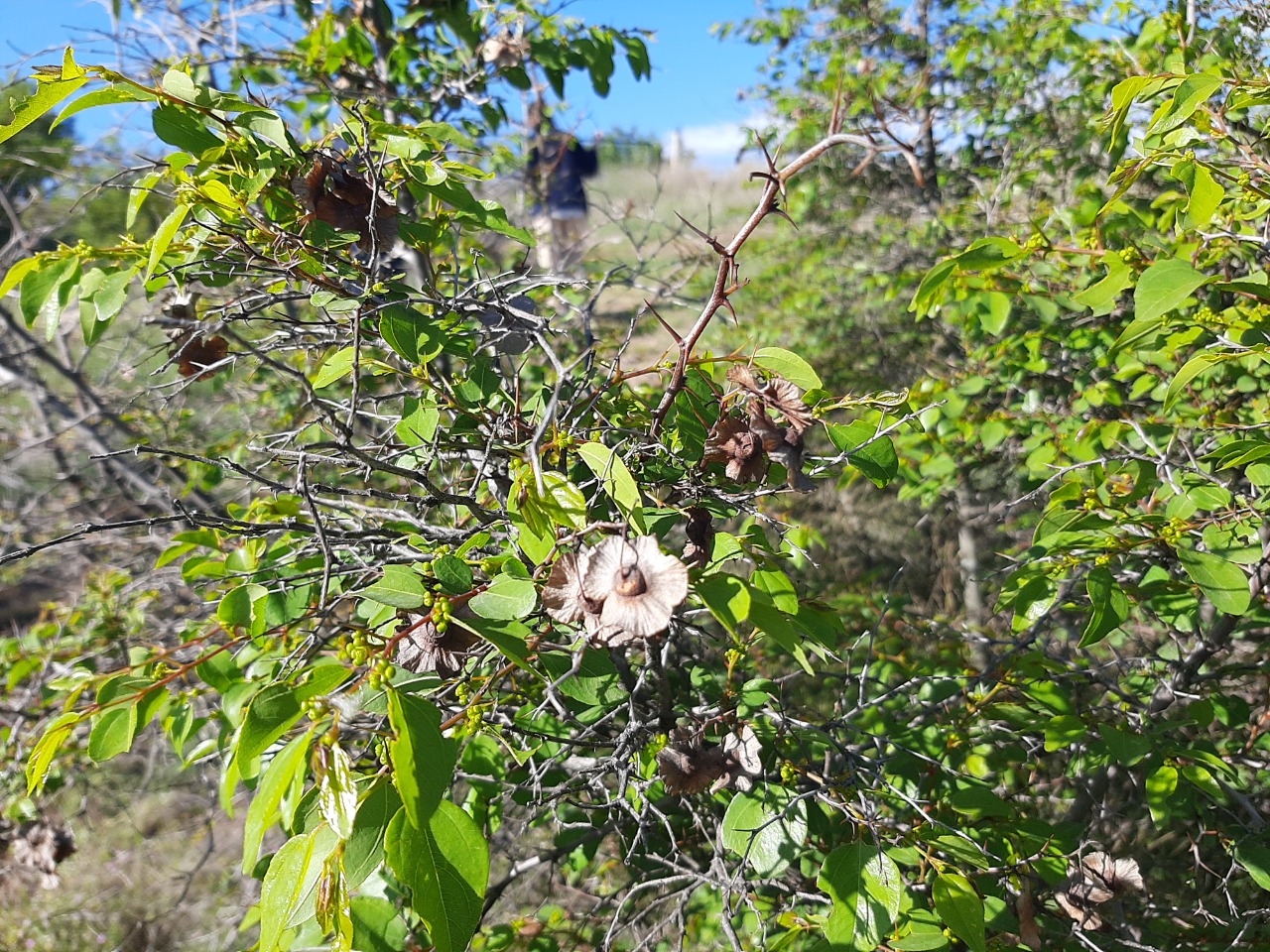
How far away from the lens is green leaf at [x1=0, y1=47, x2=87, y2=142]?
2.96ft

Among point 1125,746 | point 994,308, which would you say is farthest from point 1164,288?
point 1125,746

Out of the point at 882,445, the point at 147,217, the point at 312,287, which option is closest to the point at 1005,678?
the point at 882,445

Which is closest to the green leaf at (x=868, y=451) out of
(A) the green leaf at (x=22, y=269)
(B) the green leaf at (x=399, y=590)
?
(B) the green leaf at (x=399, y=590)

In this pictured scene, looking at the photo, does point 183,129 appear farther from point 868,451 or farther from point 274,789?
point 868,451

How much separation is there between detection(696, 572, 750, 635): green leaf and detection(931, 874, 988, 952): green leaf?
57cm

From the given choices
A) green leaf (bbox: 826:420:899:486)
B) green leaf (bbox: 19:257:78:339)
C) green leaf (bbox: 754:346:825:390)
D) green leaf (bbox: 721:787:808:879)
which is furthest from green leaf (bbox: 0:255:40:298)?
green leaf (bbox: 721:787:808:879)

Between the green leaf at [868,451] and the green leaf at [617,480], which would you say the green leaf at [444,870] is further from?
the green leaf at [868,451]

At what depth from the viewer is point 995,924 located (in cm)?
126

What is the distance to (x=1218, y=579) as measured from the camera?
125 centimetres

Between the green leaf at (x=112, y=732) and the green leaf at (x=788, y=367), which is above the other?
the green leaf at (x=788, y=367)

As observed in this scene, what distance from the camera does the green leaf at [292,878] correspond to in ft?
2.38

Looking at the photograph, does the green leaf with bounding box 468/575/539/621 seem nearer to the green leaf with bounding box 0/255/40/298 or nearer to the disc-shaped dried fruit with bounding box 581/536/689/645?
the disc-shaped dried fruit with bounding box 581/536/689/645

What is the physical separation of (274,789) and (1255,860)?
5.10 ft

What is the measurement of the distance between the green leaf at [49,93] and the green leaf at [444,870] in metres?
0.90
